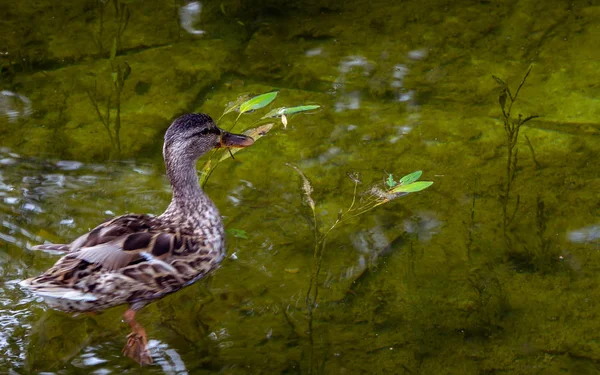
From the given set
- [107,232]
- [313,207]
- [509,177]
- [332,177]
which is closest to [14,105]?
[107,232]

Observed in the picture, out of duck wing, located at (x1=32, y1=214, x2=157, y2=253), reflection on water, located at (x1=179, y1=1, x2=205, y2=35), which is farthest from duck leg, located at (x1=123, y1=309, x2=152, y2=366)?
reflection on water, located at (x1=179, y1=1, x2=205, y2=35)

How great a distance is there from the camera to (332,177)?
5.25m

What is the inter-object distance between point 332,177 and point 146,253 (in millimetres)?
1593

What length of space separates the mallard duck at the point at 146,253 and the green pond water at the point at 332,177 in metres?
0.15

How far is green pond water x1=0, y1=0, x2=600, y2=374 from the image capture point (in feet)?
13.3

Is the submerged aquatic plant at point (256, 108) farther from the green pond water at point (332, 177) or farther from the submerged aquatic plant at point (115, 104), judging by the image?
the submerged aquatic plant at point (115, 104)

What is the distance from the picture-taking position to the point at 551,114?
5766 mm

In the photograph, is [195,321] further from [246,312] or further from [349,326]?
[349,326]

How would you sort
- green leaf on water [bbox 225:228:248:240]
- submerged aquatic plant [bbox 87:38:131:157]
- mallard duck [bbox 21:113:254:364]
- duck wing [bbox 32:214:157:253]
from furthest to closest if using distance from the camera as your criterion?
submerged aquatic plant [bbox 87:38:131:157]
green leaf on water [bbox 225:228:248:240]
duck wing [bbox 32:214:157:253]
mallard duck [bbox 21:113:254:364]

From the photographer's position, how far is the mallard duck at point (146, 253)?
3.99 meters

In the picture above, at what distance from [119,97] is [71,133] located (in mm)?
457

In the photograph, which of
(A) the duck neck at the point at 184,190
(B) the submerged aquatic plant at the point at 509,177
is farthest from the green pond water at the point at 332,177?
(A) the duck neck at the point at 184,190

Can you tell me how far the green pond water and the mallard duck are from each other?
0.15 metres

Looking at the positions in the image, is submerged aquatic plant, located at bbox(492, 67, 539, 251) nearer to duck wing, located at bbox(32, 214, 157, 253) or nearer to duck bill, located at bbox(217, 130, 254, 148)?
duck bill, located at bbox(217, 130, 254, 148)
